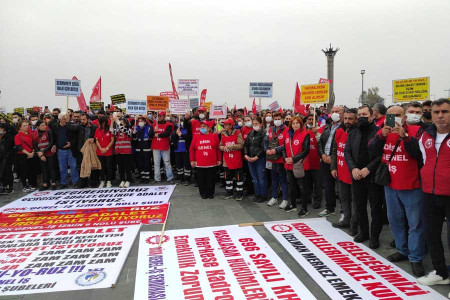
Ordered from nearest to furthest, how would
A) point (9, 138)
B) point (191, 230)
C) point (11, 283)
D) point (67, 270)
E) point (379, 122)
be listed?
point (11, 283)
point (67, 270)
point (379, 122)
point (191, 230)
point (9, 138)

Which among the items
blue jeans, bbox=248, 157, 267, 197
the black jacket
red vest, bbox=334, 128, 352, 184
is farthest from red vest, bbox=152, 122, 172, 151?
the black jacket

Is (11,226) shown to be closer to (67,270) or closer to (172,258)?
(67,270)

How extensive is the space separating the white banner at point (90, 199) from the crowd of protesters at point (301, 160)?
750mm

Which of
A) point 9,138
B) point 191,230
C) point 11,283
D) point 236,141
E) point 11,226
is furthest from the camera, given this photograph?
point 9,138

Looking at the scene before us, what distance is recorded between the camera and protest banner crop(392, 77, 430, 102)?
723cm

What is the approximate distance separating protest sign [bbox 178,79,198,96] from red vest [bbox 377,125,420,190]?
8005mm

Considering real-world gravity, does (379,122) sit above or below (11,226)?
above

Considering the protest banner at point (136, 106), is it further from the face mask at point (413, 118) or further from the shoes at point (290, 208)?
the face mask at point (413, 118)

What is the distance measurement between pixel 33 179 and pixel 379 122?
9.55 metres

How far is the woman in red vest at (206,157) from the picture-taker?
840 cm

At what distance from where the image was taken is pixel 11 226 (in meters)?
6.26

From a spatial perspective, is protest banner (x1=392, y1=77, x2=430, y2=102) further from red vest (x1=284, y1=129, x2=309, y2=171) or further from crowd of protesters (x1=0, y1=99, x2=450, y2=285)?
red vest (x1=284, y1=129, x2=309, y2=171)

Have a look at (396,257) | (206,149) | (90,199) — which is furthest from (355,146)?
(90,199)

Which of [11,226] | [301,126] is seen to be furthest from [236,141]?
[11,226]
